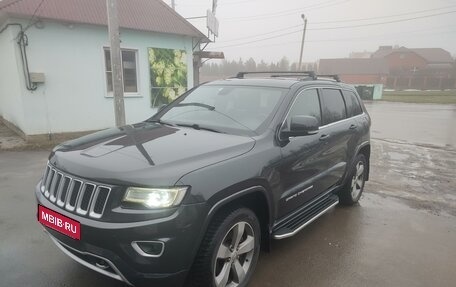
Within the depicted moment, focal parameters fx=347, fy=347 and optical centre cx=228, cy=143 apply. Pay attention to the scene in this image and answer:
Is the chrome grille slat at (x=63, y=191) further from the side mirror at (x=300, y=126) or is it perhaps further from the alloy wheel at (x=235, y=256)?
the side mirror at (x=300, y=126)

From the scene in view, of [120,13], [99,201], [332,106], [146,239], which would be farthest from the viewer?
[120,13]

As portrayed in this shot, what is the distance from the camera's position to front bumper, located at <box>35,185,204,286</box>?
2.30m

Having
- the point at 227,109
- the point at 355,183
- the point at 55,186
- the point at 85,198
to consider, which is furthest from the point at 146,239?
the point at 355,183

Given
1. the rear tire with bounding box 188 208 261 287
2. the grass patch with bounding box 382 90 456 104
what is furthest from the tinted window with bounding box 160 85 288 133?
the grass patch with bounding box 382 90 456 104

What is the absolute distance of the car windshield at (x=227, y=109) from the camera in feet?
11.4

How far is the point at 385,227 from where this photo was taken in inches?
180

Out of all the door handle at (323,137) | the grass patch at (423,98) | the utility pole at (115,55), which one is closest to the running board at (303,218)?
the door handle at (323,137)

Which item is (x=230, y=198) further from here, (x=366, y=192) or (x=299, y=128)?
(x=366, y=192)

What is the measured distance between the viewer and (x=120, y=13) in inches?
428

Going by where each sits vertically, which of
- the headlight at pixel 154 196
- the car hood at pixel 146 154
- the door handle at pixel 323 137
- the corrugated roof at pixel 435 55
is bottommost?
the headlight at pixel 154 196

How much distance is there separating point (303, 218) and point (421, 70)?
7407 centimetres

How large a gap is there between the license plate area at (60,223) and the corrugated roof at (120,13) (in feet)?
25.9

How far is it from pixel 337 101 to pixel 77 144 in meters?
3.30

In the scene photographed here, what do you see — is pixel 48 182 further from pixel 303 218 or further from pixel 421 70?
pixel 421 70
